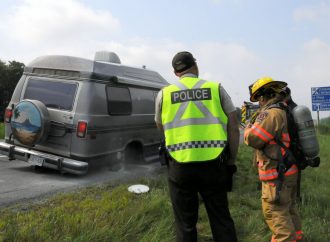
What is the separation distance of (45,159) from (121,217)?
3.50m

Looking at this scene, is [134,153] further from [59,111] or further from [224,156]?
[224,156]

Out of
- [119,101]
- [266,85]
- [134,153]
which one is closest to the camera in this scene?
[266,85]

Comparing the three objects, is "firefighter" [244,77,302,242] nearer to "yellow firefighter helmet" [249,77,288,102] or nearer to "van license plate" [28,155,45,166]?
"yellow firefighter helmet" [249,77,288,102]

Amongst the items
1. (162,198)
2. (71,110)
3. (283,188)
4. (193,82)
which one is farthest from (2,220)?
(71,110)

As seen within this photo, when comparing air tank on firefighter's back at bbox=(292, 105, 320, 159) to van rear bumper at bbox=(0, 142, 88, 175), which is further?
van rear bumper at bbox=(0, 142, 88, 175)

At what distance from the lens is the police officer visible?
3238 mm

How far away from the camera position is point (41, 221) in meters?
4.24

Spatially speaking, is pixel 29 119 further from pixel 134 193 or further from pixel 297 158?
pixel 297 158

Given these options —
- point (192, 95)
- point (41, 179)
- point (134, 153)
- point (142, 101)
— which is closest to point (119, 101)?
point (142, 101)

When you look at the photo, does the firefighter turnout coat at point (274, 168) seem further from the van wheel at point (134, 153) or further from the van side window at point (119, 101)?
the van wheel at point (134, 153)

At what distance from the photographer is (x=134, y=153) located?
919 cm

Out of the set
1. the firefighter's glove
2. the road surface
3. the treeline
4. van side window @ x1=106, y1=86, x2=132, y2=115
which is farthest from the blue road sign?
the firefighter's glove

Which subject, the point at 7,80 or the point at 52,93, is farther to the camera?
the point at 7,80

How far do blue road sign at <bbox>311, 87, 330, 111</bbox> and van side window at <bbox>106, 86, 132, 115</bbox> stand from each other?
54.7 ft
